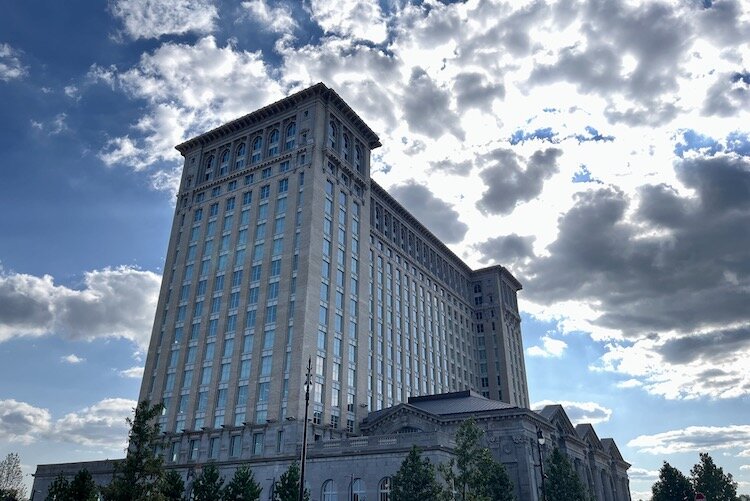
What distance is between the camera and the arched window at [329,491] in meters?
53.0

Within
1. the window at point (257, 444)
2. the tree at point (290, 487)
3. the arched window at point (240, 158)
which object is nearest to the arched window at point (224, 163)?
the arched window at point (240, 158)

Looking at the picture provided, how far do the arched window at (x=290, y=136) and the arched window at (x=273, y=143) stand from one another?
69.3 inches

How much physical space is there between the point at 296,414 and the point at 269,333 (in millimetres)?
11031

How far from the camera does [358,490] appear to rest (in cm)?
5191

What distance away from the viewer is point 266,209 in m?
75.6

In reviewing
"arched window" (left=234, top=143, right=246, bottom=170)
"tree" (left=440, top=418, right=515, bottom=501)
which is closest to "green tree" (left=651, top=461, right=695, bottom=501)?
"tree" (left=440, top=418, right=515, bottom=501)

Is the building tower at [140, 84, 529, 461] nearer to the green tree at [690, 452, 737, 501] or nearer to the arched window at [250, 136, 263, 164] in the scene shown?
the arched window at [250, 136, 263, 164]

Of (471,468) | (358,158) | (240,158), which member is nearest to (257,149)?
(240,158)

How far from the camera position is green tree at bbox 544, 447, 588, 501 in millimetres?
58312

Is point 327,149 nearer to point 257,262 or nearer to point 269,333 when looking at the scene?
point 257,262

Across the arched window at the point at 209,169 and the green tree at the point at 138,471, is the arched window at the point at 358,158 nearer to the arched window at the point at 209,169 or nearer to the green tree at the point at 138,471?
the arched window at the point at 209,169

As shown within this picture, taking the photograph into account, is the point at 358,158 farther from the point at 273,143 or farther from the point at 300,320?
the point at 300,320

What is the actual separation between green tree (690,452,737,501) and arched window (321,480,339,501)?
72371mm

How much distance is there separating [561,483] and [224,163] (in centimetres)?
6272
